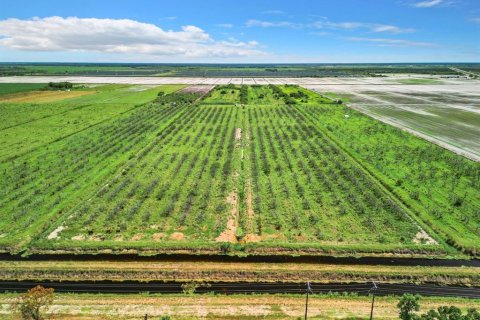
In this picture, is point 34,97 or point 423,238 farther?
point 34,97

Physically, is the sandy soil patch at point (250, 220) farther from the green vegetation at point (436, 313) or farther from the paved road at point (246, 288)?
the green vegetation at point (436, 313)

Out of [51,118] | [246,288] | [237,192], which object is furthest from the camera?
[51,118]

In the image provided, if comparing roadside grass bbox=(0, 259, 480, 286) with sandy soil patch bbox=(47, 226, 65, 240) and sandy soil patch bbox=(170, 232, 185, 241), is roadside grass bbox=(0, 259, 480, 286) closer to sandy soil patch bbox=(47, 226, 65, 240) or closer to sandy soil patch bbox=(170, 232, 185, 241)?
sandy soil patch bbox=(47, 226, 65, 240)

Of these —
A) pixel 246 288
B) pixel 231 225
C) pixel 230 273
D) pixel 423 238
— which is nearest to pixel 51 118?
pixel 231 225

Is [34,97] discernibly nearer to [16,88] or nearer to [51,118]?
[16,88]

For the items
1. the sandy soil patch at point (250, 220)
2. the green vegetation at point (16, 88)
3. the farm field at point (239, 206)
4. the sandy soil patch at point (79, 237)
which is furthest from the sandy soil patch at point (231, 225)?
the green vegetation at point (16, 88)

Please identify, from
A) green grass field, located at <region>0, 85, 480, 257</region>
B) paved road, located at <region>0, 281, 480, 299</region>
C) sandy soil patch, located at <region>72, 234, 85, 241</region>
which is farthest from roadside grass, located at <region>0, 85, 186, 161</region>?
paved road, located at <region>0, 281, 480, 299</region>

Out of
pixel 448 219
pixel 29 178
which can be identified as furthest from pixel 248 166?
pixel 29 178
